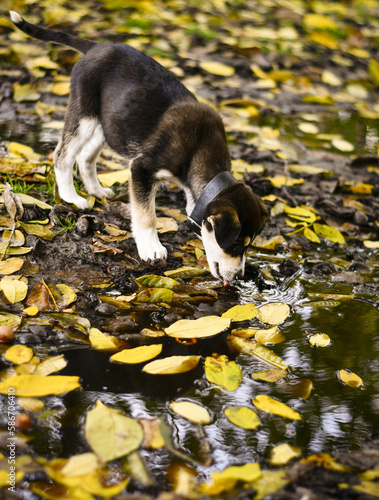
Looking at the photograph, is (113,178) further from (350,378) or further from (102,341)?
(350,378)

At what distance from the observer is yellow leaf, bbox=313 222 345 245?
4016 mm

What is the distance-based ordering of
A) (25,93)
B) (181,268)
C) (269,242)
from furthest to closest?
(25,93), (269,242), (181,268)

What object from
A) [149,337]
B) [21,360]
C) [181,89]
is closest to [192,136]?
[181,89]

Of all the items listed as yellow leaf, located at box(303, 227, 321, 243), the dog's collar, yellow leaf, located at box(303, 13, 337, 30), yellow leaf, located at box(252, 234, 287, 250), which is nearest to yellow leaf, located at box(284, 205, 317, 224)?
yellow leaf, located at box(303, 227, 321, 243)

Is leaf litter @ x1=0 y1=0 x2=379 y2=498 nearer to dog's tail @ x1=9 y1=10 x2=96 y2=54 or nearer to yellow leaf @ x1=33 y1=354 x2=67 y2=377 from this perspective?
yellow leaf @ x1=33 y1=354 x2=67 y2=377

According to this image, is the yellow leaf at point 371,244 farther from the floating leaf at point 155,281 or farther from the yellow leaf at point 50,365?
the yellow leaf at point 50,365

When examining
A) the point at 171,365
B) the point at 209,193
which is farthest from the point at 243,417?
the point at 209,193

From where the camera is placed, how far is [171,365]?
2.36 metres

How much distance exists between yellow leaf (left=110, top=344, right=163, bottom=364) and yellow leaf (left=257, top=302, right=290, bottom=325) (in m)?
0.71

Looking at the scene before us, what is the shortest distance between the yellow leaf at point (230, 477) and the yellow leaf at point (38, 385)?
0.73m

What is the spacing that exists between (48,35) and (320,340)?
3.28 m

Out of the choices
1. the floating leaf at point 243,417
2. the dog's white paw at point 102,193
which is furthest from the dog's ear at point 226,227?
the dog's white paw at point 102,193

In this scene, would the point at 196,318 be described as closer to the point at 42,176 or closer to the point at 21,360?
the point at 21,360

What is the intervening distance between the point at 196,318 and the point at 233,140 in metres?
3.33
